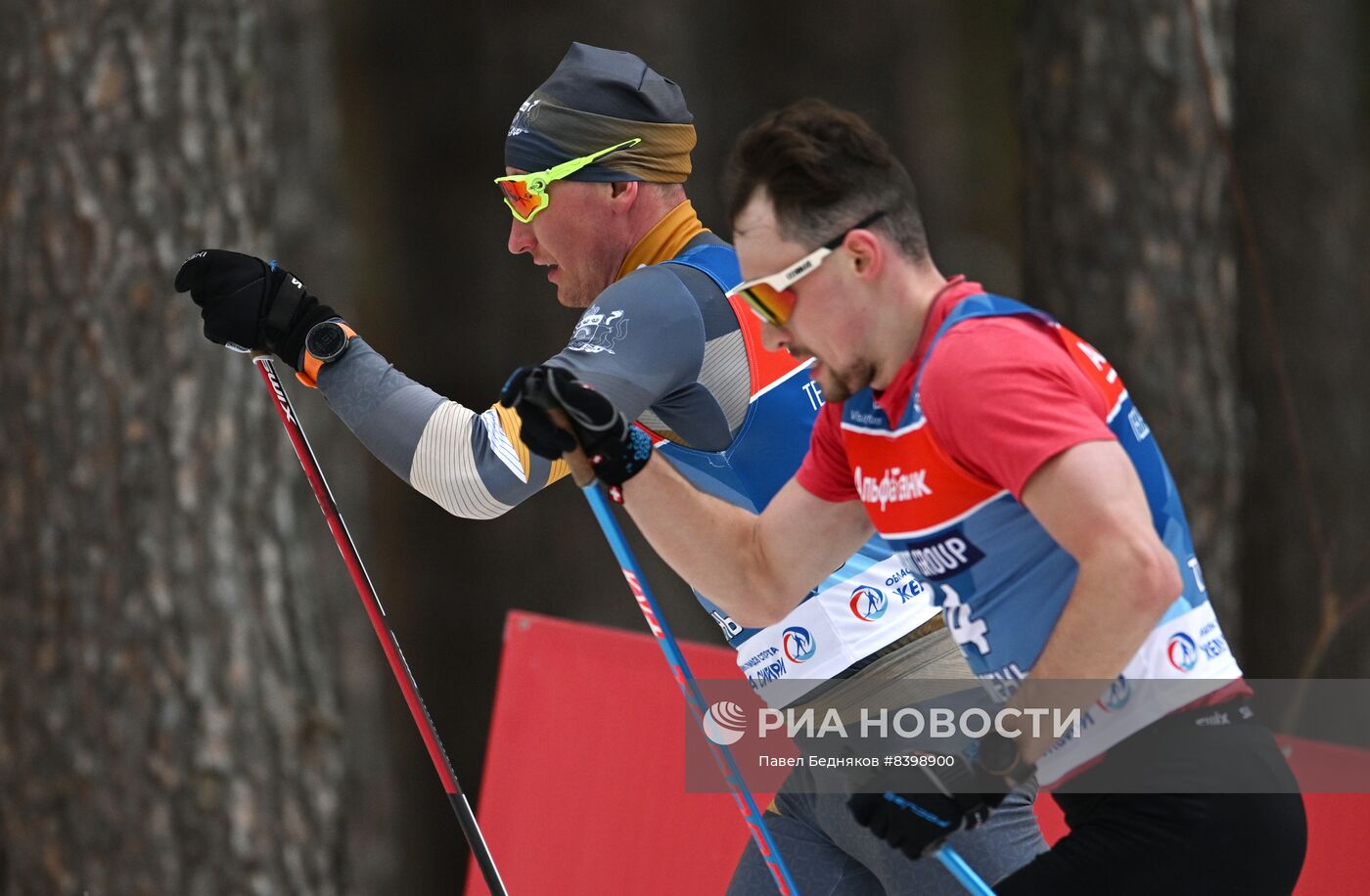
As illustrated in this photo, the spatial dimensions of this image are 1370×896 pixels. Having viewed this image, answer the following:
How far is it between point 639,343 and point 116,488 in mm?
2614

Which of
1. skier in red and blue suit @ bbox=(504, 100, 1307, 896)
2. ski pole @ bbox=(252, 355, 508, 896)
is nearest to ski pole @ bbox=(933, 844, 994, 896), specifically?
skier in red and blue suit @ bbox=(504, 100, 1307, 896)

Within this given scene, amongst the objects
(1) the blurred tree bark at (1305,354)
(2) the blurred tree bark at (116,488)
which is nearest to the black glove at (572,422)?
(2) the blurred tree bark at (116,488)

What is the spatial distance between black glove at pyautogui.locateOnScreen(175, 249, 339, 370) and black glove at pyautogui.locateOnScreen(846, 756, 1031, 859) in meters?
1.27

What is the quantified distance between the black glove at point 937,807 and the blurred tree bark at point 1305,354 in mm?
3865

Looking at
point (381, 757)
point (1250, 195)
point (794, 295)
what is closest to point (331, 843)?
point (381, 757)

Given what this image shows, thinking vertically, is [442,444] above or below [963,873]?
above

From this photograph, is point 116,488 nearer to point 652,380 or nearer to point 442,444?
point 442,444

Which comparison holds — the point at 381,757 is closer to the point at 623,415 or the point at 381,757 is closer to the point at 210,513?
the point at 210,513

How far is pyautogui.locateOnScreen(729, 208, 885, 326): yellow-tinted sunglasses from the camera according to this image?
2.15 meters

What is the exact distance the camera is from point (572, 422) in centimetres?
235

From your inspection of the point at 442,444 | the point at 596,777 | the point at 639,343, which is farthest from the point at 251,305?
the point at 596,777

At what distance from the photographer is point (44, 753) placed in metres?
4.67

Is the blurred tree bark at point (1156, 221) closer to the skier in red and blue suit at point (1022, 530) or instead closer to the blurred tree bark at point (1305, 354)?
the blurred tree bark at point (1305, 354)

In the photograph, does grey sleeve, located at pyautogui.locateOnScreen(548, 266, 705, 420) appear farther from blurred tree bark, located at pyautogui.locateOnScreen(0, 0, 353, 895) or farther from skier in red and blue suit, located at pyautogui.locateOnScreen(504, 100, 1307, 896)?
blurred tree bark, located at pyautogui.locateOnScreen(0, 0, 353, 895)
